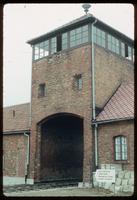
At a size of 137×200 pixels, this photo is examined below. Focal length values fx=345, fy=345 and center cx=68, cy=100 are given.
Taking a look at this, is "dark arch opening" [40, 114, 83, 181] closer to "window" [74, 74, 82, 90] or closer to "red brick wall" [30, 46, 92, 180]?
"red brick wall" [30, 46, 92, 180]

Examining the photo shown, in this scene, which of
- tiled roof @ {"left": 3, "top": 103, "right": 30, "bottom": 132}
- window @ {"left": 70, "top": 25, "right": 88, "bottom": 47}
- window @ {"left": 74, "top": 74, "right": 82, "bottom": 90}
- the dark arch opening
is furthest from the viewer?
tiled roof @ {"left": 3, "top": 103, "right": 30, "bottom": 132}

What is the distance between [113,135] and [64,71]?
5.87 m

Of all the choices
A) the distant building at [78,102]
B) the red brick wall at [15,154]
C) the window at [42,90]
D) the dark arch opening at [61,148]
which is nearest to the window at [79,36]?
the distant building at [78,102]

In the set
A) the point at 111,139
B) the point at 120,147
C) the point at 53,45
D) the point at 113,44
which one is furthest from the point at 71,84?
the point at 120,147

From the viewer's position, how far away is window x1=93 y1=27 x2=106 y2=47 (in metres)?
21.8

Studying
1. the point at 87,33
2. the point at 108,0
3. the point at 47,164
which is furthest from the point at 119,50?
the point at 108,0

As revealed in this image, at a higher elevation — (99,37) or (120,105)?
(99,37)

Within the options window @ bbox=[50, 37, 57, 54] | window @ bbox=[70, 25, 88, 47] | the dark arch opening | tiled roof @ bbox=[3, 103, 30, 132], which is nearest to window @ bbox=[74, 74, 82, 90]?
the dark arch opening

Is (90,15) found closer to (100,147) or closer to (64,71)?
(64,71)

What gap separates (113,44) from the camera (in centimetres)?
2361

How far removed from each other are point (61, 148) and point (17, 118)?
5.36 m

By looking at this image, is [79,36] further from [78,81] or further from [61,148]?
[61,148]

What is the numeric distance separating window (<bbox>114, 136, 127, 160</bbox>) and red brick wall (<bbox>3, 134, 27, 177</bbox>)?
324 inches

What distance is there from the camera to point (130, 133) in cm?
1855
